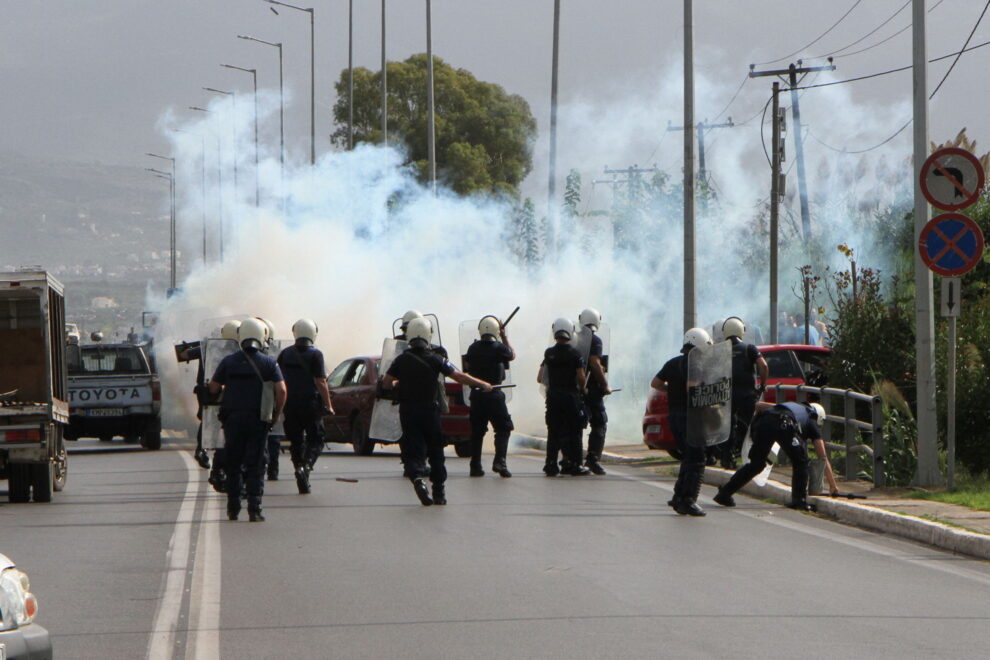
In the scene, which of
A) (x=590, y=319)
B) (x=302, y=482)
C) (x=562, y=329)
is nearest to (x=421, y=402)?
(x=302, y=482)

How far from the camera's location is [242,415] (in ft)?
43.2

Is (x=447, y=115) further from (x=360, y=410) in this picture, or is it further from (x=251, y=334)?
(x=251, y=334)

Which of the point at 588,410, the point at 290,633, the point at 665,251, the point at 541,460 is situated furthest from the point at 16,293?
the point at 665,251

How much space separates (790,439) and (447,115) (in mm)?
54463

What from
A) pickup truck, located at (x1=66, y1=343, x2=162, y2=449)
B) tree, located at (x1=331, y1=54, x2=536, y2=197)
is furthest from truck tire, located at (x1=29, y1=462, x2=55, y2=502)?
tree, located at (x1=331, y1=54, x2=536, y2=197)

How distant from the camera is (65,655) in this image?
7.09 meters

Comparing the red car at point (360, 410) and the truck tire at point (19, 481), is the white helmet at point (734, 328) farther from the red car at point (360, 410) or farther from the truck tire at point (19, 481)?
the truck tire at point (19, 481)

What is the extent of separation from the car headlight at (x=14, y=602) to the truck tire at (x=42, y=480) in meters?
10.3

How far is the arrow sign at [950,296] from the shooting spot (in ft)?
45.0

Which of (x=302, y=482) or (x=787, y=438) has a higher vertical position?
(x=787, y=438)

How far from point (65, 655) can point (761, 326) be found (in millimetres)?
46898

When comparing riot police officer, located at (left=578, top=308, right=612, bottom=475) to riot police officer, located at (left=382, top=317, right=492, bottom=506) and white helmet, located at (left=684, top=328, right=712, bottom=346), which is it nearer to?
riot police officer, located at (left=382, top=317, right=492, bottom=506)

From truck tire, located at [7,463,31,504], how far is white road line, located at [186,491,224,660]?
3199 mm

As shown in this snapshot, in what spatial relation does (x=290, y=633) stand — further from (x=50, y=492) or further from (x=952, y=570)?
(x=50, y=492)
